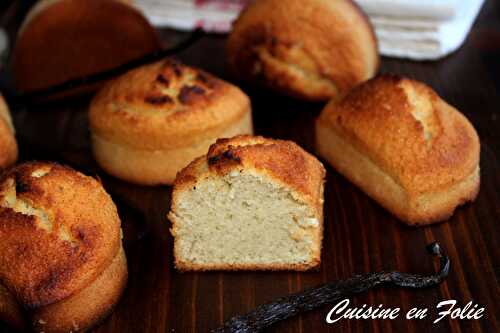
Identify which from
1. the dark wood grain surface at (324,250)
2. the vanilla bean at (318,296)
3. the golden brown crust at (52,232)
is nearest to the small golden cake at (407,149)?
the dark wood grain surface at (324,250)

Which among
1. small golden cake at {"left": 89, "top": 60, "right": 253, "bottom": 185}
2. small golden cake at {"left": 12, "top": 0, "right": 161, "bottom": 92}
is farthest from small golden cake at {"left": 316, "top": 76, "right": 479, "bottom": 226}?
small golden cake at {"left": 12, "top": 0, "right": 161, "bottom": 92}

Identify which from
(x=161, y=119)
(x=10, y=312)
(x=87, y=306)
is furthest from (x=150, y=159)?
(x=10, y=312)

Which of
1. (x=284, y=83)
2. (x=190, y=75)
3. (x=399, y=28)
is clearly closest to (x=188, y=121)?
(x=190, y=75)

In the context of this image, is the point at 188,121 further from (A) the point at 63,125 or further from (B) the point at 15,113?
(B) the point at 15,113

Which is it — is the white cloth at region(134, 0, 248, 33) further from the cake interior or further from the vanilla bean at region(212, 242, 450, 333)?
the vanilla bean at region(212, 242, 450, 333)

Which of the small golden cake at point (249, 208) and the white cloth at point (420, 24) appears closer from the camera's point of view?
the small golden cake at point (249, 208)

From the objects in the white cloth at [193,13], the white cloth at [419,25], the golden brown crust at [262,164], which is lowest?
the white cloth at [193,13]

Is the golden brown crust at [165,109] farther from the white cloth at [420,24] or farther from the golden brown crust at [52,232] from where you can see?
the white cloth at [420,24]

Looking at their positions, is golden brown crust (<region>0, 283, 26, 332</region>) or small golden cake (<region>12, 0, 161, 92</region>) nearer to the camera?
golden brown crust (<region>0, 283, 26, 332</region>)
